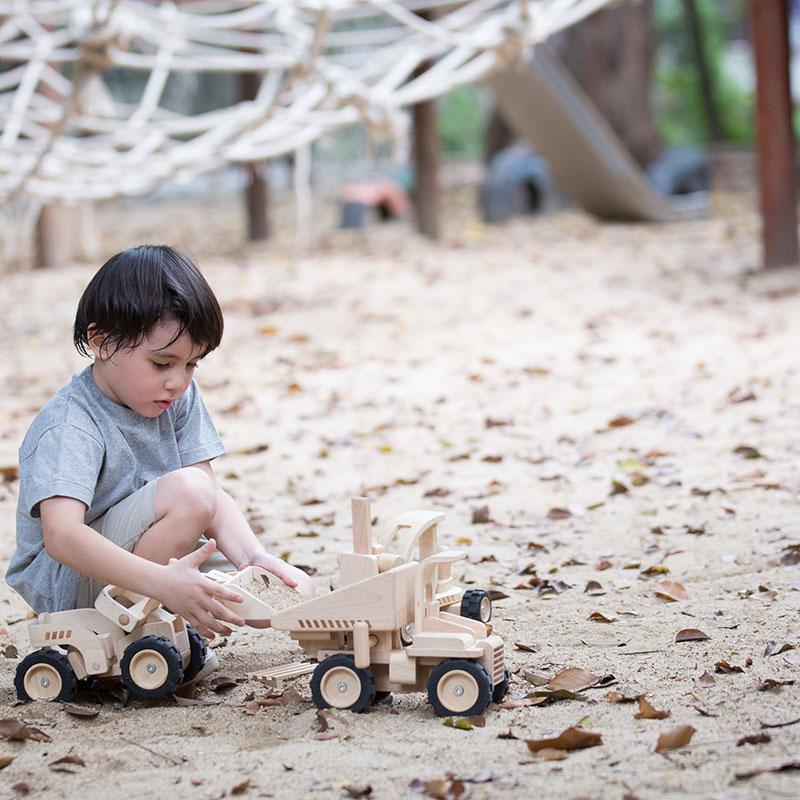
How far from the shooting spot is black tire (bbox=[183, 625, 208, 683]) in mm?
2395

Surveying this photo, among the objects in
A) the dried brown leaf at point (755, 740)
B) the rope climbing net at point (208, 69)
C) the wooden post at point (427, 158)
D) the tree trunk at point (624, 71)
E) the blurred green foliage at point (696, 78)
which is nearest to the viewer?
the dried brown leaf at point (755, 740)

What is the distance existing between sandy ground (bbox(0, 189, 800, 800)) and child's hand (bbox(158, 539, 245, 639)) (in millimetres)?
184

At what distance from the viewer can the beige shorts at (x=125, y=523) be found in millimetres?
2295

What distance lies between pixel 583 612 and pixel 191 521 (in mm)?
890

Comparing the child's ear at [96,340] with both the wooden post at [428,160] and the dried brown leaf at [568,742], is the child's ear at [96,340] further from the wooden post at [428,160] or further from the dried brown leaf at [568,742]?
the wooden post at [428,160]

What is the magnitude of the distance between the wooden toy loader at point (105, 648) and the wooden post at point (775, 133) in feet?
18.3

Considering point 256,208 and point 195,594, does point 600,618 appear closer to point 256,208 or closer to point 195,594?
point 195,594

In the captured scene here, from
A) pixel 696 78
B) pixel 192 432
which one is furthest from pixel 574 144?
pixel 696 78

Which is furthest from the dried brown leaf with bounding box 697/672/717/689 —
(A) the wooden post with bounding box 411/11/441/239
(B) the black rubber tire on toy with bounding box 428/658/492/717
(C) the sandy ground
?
(A) the wooden post with bounding box 411/11/441/239

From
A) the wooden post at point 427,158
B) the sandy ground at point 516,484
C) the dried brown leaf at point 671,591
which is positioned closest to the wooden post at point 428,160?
the wooden post at point 427,158

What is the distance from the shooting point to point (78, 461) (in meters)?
2.25

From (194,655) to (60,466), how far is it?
45 cm

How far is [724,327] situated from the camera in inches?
237

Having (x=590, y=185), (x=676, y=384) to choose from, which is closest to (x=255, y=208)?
(x=590, y=185)
